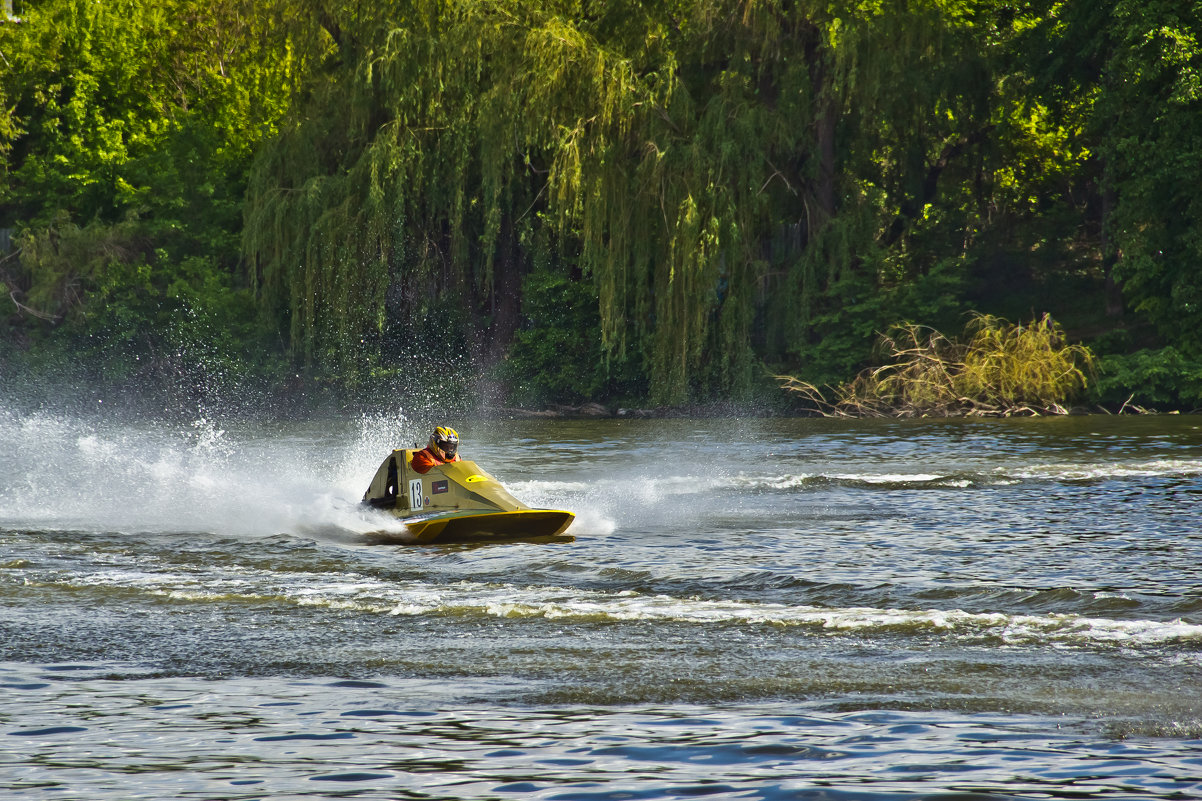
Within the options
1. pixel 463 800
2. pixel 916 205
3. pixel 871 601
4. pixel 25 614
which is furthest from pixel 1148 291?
pixel 463 800

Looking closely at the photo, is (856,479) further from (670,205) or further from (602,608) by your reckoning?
(670,205)

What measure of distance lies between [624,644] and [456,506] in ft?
22.6

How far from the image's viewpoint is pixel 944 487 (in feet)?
67.3

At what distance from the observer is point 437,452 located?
17.3 meters

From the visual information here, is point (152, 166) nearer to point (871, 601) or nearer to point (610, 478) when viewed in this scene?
point (610, 478)

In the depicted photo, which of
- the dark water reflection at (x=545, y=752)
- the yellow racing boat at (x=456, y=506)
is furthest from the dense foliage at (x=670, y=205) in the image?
the dark water reflection at (x=545, y=752)

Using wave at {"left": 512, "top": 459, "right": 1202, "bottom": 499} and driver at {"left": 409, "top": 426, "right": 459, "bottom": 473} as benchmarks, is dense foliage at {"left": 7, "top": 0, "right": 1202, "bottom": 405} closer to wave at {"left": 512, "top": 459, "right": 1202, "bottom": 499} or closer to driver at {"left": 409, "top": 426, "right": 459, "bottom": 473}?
wave at {"left": 512, "top": 459, "right": 1202, "bottom": 499}

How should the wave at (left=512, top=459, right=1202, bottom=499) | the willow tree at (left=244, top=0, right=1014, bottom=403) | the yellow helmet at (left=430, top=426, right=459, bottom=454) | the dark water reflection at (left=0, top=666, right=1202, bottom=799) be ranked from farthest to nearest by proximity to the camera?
the willow tree at (left=244, top=0, right=1014, bottom=403) → the wave at (left=512, top=459, right=1202, bottom=499) → the yellow helmet at (left=430, top=426, right=459, bottom=454) → the dark water reflection at (left=0, top=666, right=1202, bottom=799)

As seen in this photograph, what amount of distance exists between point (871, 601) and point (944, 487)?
31.7 ft

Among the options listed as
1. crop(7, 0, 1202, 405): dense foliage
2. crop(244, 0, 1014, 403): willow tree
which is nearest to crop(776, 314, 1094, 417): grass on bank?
crop(7, 0, 1202, 405): dense foliage

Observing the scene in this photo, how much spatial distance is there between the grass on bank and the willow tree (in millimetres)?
2275

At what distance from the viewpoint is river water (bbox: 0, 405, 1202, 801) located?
6516 millimetres

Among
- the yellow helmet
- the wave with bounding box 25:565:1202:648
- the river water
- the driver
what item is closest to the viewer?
the river water

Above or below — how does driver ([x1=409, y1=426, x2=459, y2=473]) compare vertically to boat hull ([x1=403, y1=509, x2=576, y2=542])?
above
